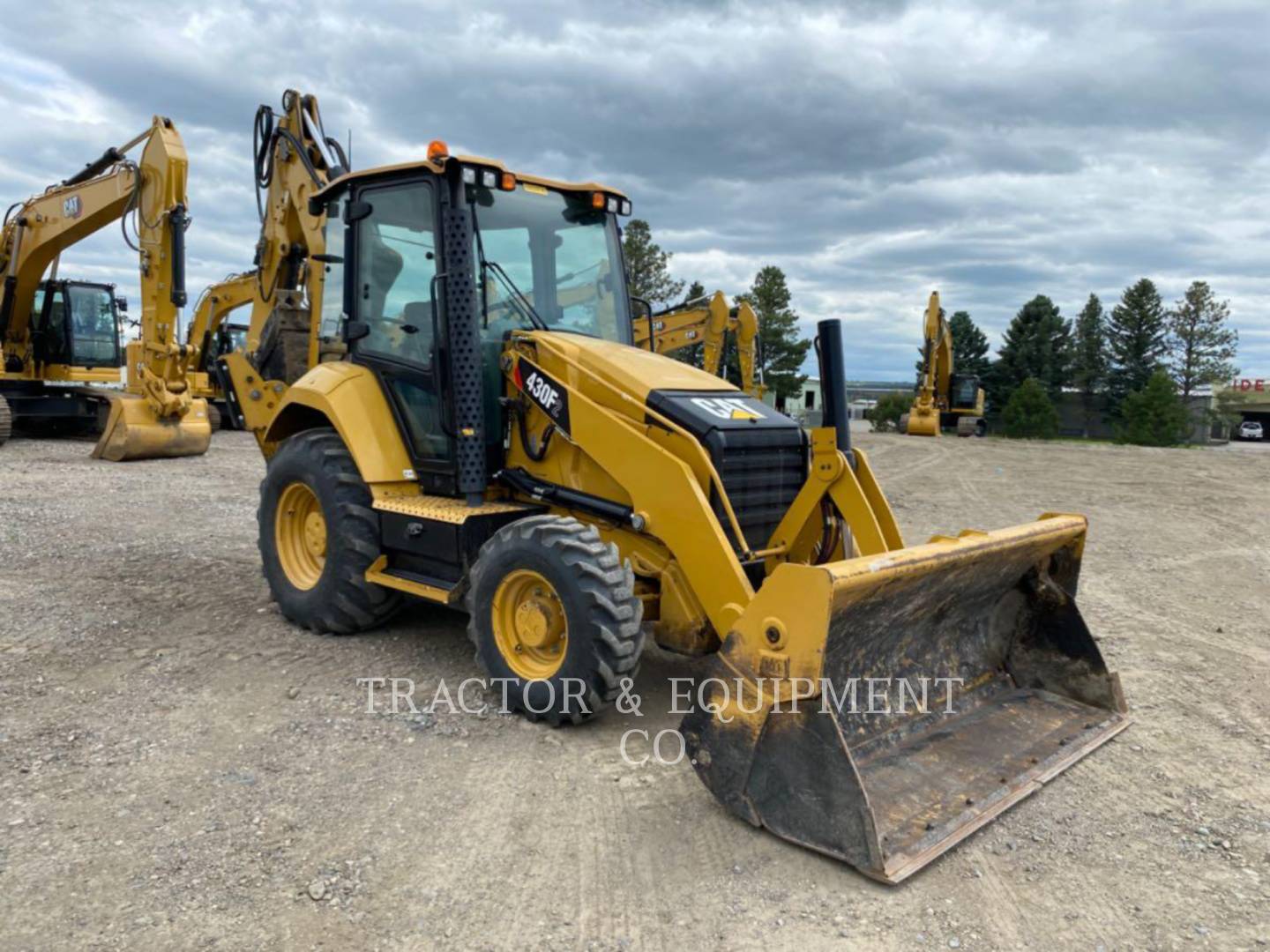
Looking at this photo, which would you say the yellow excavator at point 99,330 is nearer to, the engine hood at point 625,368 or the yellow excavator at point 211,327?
the yellow excavator at point 211,327

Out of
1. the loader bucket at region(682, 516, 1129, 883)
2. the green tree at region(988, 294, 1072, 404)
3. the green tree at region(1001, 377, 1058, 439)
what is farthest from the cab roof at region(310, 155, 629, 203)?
the green tree at region(988, 294, 1072, 404)

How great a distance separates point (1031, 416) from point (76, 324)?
34.8 meters

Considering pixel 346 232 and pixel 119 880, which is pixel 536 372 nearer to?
pixel 346 232

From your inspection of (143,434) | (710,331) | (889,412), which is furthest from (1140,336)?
(143,434)

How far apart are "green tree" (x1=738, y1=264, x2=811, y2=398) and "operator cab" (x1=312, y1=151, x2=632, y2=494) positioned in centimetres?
3814

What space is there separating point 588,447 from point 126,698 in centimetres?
263

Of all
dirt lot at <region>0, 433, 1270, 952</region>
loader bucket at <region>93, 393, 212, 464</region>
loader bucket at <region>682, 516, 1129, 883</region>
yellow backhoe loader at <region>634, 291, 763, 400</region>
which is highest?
yellow backhoe loader at <region>634, 291, 763, 400</region>

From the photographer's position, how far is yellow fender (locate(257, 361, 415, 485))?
542 centimetres

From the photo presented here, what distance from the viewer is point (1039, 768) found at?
3.96 meters

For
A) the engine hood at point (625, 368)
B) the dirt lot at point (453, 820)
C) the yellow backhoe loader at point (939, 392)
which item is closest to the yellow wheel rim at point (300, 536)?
the dirt lot at point (453, 820)

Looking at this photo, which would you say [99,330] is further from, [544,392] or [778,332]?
[778,332]

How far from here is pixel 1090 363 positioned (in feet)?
165

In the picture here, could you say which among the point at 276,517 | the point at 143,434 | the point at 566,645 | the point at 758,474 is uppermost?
the point at 758,474

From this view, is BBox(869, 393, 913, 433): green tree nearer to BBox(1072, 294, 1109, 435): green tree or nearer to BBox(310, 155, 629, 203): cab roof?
BBox(1072, 294, 1109, 435): green tree
